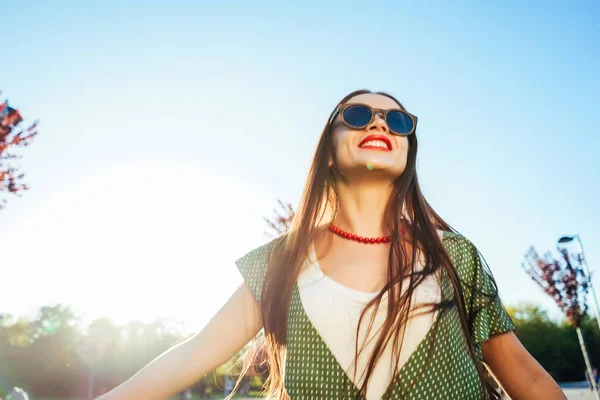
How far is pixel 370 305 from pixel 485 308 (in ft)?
1.37

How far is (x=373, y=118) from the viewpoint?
184cm

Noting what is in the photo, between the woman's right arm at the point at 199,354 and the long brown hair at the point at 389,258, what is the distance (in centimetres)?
9

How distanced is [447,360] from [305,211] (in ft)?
2.85

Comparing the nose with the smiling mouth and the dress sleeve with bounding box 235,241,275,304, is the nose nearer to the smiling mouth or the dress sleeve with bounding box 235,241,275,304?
the smiling mouth

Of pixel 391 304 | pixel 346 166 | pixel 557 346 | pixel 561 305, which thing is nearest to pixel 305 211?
pixel 346 166

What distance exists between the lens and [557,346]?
149ft

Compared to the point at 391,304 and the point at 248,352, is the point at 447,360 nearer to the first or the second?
the point at 391,304

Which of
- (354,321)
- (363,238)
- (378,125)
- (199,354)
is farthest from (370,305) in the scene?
(378,125)

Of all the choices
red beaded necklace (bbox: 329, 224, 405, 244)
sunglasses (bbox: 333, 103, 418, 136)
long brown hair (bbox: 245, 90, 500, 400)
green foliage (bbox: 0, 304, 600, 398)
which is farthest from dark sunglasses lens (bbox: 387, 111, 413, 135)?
green foliage (bbox: 0, 304, 600, 398)

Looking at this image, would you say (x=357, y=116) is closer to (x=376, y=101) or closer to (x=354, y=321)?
(x=376, y=101)

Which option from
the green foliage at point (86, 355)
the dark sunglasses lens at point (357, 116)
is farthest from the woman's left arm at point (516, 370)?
the green foliage at point (86, 355)

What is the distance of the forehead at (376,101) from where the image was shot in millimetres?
1920

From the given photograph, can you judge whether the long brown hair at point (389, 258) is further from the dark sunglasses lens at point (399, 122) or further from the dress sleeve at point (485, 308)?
the dark sunglasses lens at point (399, 122)

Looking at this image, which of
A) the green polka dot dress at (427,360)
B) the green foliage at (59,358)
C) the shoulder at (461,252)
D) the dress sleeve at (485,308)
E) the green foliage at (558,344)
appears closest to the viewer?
the green polka dot dress at (427,360)
